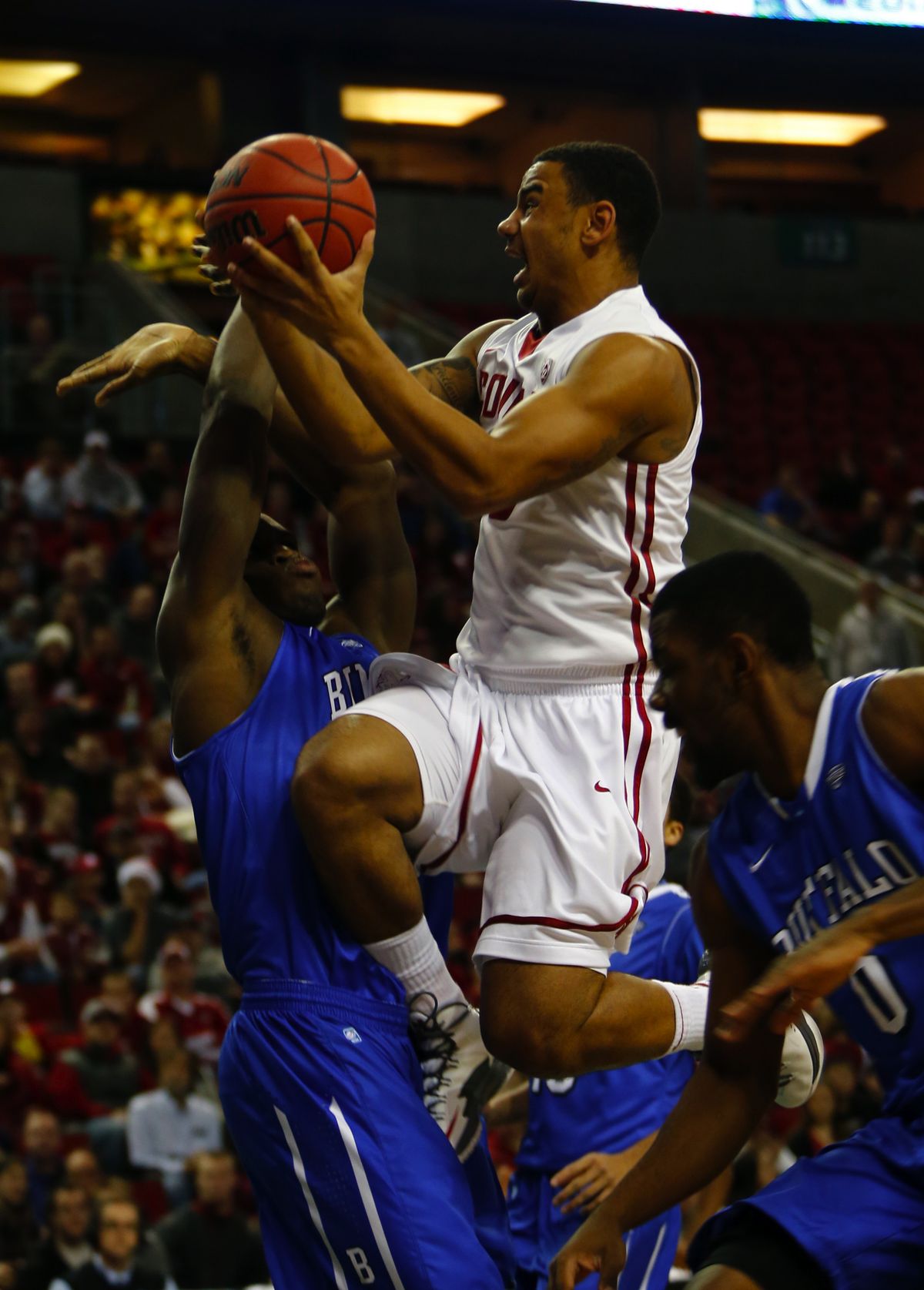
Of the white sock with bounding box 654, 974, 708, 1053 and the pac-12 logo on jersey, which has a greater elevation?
the pac-12 logo on jersey

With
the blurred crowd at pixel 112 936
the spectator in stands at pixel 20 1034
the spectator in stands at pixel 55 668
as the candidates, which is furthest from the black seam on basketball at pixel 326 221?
the spectator in stands at pixel 55 668

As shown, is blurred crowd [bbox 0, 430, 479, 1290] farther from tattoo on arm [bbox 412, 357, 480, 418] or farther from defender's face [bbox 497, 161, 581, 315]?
defender's face [bbox 497, 161, 581, 315]

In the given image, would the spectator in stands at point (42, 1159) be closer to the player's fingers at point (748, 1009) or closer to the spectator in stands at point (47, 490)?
the player's fingers at point (748, 1009)

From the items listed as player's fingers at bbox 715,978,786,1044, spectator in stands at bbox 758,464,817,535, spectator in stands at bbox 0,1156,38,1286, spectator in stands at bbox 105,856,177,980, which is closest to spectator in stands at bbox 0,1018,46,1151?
spectator in stands at bbox 0,1156,38,1286

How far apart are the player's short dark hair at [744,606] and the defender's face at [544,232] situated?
35.2 inches

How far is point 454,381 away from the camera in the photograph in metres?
3.99

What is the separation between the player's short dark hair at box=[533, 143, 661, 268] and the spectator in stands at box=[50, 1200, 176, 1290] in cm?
483

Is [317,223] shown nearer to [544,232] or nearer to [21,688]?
[544,232]

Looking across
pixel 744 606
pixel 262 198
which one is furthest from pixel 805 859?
pixel 262 198

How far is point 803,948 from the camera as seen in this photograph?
9.06 feet

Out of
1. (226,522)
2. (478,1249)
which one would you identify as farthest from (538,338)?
(478,1249)

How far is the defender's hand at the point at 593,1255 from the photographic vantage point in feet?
10.3

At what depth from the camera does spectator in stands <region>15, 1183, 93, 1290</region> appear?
7191 millimetres

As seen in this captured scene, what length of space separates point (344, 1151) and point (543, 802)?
0.79 m
